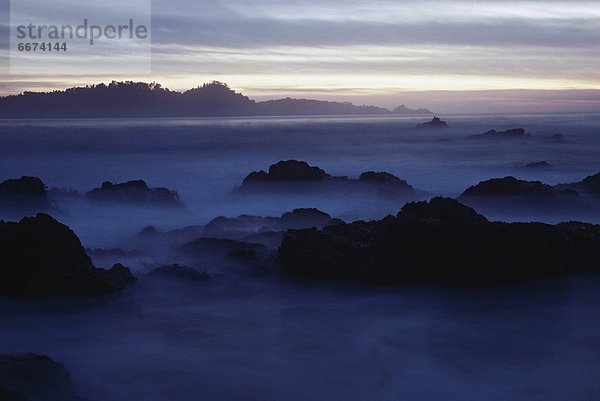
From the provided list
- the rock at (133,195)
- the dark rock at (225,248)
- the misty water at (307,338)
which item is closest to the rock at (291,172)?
the rock at (133,195)

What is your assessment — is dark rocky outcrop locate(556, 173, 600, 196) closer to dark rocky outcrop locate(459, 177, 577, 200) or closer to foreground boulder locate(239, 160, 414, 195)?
dark rocky outcrop locate(459, 177, 577, 200)

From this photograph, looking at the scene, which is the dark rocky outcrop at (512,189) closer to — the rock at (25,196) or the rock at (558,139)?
the rock at (25,196)

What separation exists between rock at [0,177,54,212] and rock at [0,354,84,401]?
10.1 meters

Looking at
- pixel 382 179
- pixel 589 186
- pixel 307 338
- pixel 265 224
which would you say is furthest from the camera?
pixel 382 179

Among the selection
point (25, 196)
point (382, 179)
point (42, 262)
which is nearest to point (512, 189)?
point (382, 179)

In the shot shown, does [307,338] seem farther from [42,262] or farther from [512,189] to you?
[512,189]

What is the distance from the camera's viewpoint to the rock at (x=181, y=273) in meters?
8.82

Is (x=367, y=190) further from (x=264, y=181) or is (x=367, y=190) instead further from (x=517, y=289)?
(x=517, y=289)

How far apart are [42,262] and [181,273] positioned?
1899 millimetres

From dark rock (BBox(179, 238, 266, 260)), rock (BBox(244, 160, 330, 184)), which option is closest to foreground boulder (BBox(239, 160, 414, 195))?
rock (BBox(244, 160, 330, 184))

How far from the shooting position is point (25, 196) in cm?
1544

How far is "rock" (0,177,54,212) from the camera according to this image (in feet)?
49.5

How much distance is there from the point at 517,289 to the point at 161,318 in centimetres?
461

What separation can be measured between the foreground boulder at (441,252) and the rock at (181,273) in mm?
1267
